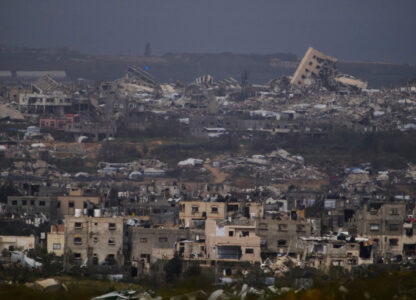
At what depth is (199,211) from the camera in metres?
36.8

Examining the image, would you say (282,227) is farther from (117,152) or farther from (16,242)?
(117,152)

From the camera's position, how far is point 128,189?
4903 cm

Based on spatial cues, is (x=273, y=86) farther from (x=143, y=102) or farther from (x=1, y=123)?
(x=1, y=123)

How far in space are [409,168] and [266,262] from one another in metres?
32.7

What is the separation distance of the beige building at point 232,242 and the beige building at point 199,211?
10.8ft

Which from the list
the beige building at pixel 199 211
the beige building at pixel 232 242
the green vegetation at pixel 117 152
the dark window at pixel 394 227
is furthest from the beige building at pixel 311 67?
the beige building at pixel 232 242

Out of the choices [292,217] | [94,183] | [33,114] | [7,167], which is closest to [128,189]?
[94,183]

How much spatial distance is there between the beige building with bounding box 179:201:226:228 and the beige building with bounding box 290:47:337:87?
5181 cm

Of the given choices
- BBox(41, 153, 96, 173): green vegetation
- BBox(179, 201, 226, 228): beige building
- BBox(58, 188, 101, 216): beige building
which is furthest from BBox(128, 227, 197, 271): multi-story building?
BBox(41, 153, 96, 173): green vegetation

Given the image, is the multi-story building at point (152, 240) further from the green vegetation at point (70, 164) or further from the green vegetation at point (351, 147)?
the green vegetation at point (351, 147)

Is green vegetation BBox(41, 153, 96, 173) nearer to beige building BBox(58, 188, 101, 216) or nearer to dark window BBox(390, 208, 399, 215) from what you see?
beige building BBox(58, 188, 101, 216)

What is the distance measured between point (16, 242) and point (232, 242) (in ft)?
15.1

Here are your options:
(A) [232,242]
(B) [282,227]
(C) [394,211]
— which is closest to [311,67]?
(C) [394,211]

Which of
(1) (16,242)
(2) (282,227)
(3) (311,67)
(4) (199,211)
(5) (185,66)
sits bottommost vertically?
(1) (16,242)
